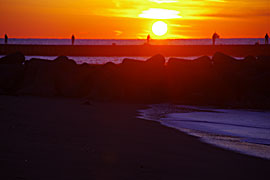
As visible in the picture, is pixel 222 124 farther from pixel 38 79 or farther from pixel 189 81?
pixel 38 79

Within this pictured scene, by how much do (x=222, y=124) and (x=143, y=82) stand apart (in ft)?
16.1

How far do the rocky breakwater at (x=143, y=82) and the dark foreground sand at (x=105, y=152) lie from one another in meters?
4.42

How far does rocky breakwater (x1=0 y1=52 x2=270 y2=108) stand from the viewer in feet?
44.5

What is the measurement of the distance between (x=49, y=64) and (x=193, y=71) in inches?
184

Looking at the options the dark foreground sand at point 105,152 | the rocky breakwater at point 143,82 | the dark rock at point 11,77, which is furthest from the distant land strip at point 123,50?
the dark foreground sand at point 105,152

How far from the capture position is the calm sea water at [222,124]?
23.8 feet

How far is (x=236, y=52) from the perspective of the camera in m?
49.7

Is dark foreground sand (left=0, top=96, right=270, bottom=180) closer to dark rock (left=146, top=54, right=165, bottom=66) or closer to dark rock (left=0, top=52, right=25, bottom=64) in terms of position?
dark rock (left=146, top=54, right=165, bottom=66)

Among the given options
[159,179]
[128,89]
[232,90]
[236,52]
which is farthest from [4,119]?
[236,52]

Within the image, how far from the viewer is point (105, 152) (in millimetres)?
6148

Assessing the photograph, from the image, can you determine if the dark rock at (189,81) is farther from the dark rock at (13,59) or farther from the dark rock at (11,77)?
the dark rock at (13,59)

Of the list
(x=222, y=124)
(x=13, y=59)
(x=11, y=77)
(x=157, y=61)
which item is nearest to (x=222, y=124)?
(x=222, y=124)

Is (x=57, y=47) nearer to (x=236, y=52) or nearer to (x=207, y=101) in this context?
(x=236, y=52)

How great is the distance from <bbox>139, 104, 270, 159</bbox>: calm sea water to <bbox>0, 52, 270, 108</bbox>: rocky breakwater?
3.90ft
